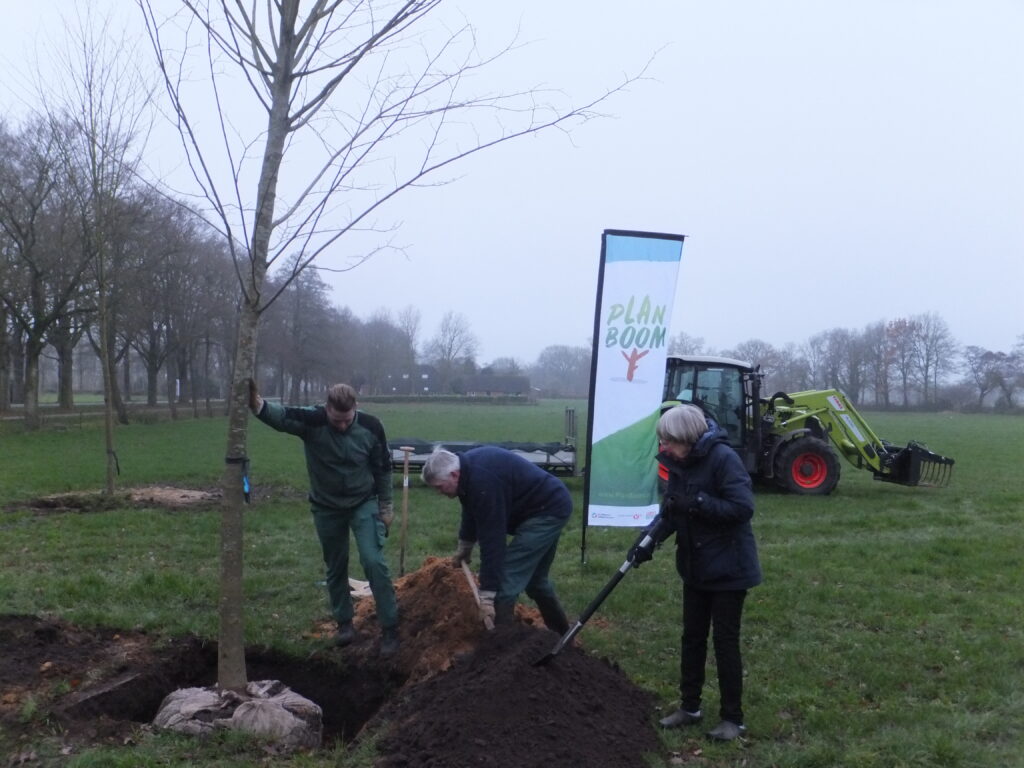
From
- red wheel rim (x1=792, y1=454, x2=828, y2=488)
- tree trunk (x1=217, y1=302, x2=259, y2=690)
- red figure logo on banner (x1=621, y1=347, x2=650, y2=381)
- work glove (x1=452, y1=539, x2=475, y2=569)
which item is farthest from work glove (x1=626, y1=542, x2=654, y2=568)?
red wheel rim (x1=792, y1=454, x2=828, y2=488)

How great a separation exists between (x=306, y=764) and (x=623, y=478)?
4.78 m

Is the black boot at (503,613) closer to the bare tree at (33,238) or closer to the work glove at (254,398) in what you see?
the work glove at (254,398)

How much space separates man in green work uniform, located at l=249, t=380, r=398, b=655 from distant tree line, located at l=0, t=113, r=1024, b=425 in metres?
1.02

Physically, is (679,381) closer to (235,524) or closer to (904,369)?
(235,524)

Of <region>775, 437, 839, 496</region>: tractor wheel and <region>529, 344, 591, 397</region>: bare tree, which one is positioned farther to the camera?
<region>529, 344, 591, 397</region>: bare tree

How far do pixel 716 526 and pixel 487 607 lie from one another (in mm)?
1724

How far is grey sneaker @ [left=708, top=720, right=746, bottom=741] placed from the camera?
4531 mm

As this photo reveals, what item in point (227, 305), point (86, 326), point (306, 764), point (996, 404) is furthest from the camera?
point (996, 404)

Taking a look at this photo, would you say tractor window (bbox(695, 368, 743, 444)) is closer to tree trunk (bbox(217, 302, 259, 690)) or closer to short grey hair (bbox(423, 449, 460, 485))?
short grey hair (bbox(423, 449, 460, 485))

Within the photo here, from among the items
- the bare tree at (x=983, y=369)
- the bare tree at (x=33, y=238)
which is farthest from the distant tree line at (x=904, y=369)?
the bare tree at (x=33, y=238)

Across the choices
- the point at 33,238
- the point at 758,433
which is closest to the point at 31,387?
the point at 33,238

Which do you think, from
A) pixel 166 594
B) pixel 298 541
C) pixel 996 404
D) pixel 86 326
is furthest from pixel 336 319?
pixel 996 404

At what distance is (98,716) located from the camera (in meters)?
4.71

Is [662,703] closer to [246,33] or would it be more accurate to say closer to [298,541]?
[246,33]
